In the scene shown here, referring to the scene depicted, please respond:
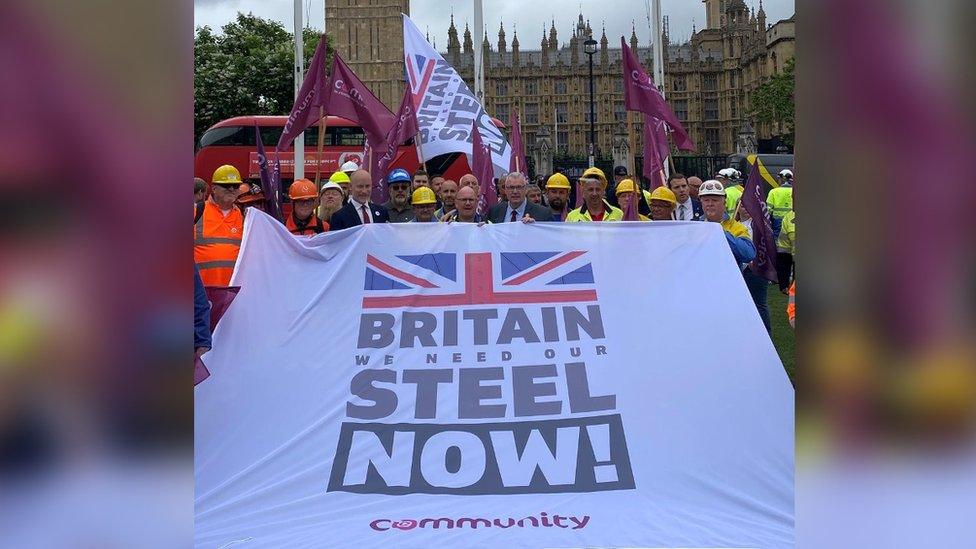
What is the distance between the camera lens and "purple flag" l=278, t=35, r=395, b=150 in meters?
9.22

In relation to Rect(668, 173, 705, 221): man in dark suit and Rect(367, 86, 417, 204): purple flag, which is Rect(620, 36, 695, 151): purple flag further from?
Rect(367, 86, 417, 204): purple flag

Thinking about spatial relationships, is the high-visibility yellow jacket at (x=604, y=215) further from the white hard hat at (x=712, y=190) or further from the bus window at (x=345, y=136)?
the bus window at (x=345, y=136)

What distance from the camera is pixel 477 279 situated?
5121mm

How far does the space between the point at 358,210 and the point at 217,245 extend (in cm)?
133

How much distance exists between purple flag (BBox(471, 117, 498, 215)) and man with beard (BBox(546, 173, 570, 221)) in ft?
2.01

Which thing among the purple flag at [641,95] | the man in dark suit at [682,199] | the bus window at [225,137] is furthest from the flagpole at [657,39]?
the bus window at [225,137]

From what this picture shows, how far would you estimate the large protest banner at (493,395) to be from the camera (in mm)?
3857

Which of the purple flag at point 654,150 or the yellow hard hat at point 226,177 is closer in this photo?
the yellow hard hat at point 226,177

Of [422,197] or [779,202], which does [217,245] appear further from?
[779,202]

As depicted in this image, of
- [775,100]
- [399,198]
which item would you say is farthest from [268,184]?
[775,100]

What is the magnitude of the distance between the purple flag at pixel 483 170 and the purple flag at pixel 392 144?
690 mm
